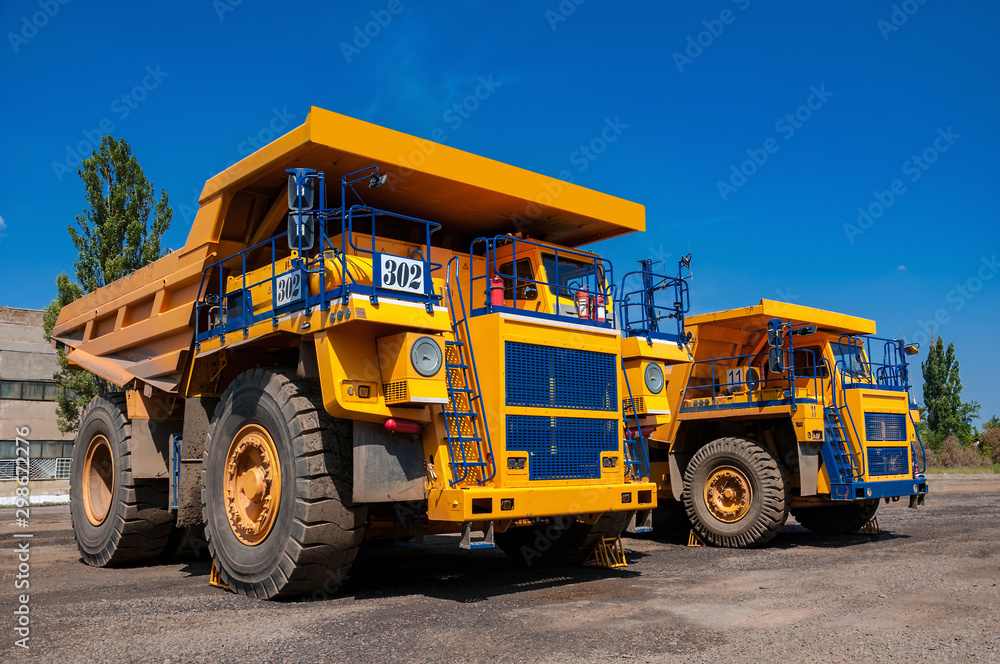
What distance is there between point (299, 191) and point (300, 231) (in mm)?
347

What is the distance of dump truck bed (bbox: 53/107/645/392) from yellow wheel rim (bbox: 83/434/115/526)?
978 millimetres

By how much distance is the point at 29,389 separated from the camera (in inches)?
1416

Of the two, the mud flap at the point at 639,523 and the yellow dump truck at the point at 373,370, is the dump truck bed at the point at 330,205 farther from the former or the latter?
the mud flap at the point at 639,523

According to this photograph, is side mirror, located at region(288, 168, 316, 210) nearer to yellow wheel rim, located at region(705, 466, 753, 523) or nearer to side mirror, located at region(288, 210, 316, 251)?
side mirror, located at region(288, 210, 316, 251)

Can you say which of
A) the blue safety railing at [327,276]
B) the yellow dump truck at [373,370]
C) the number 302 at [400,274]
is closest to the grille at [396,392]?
the yellow dump truck at [373,370]

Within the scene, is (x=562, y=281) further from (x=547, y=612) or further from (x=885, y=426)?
(x=885, y=426)

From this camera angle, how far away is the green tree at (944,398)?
44.8 meters

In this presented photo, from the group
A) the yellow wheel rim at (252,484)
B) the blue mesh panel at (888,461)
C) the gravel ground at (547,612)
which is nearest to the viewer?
the gravel ground at (547,612)

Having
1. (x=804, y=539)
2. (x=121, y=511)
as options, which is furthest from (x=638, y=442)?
(x=121, y=511)

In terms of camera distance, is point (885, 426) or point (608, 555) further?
point (885, 426)

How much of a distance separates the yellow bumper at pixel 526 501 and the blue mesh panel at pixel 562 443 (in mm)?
198

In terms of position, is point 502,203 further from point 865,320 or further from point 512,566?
point 865,320

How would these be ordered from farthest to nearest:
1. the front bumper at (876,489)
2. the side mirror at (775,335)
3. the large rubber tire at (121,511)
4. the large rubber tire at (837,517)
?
A: the large rubber tire at (837,517) → the side mirror at (775,335) → the front bumper at (876,489) → the large rubber tire at (121,511)

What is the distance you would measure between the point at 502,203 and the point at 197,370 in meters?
3.89
